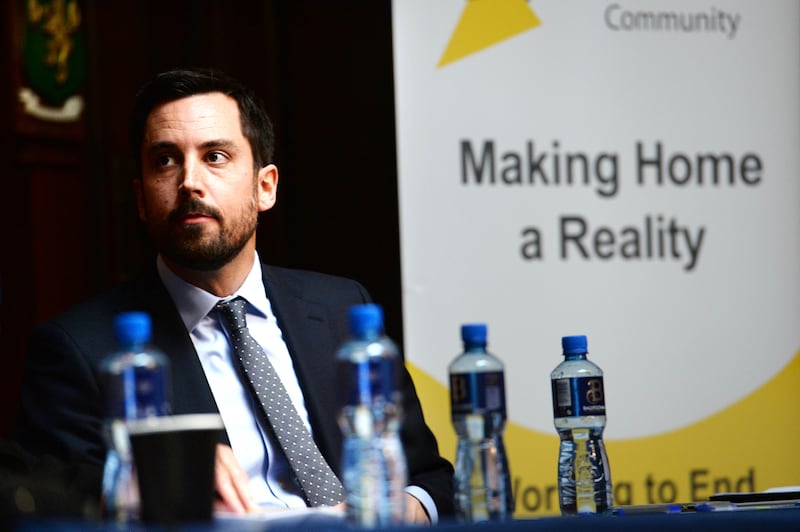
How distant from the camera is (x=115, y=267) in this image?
4.24 m

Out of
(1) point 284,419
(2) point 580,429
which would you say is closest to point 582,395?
(2) point 580,429

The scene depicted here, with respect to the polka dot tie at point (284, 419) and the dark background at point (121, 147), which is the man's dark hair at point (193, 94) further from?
the dark background at point (121, 147)

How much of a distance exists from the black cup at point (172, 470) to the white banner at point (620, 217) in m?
1.72

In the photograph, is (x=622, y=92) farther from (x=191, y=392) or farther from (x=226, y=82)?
(x=191, y=392)

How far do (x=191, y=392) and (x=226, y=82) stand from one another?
631 millimetres

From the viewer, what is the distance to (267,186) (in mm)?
2664

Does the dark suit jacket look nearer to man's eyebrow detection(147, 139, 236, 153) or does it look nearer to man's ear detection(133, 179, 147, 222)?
man's ear detection(133, 179, 147, 222)

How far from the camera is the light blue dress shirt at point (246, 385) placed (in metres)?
2.29

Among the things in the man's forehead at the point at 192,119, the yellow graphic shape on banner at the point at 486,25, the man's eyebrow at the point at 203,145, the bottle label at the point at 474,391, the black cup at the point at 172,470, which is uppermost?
the yellow graphic shape on banner at the point at 486,25

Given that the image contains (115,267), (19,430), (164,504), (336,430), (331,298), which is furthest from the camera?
(115,267)

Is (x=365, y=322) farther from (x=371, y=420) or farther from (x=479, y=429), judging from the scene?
(x=479, y=429)

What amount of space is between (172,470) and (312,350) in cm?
102

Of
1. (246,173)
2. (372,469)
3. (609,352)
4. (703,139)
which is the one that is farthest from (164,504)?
(703,139)

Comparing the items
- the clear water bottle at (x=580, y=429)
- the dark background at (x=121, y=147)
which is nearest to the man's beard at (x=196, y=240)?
the clear water bottle at (x=580, y=429)
